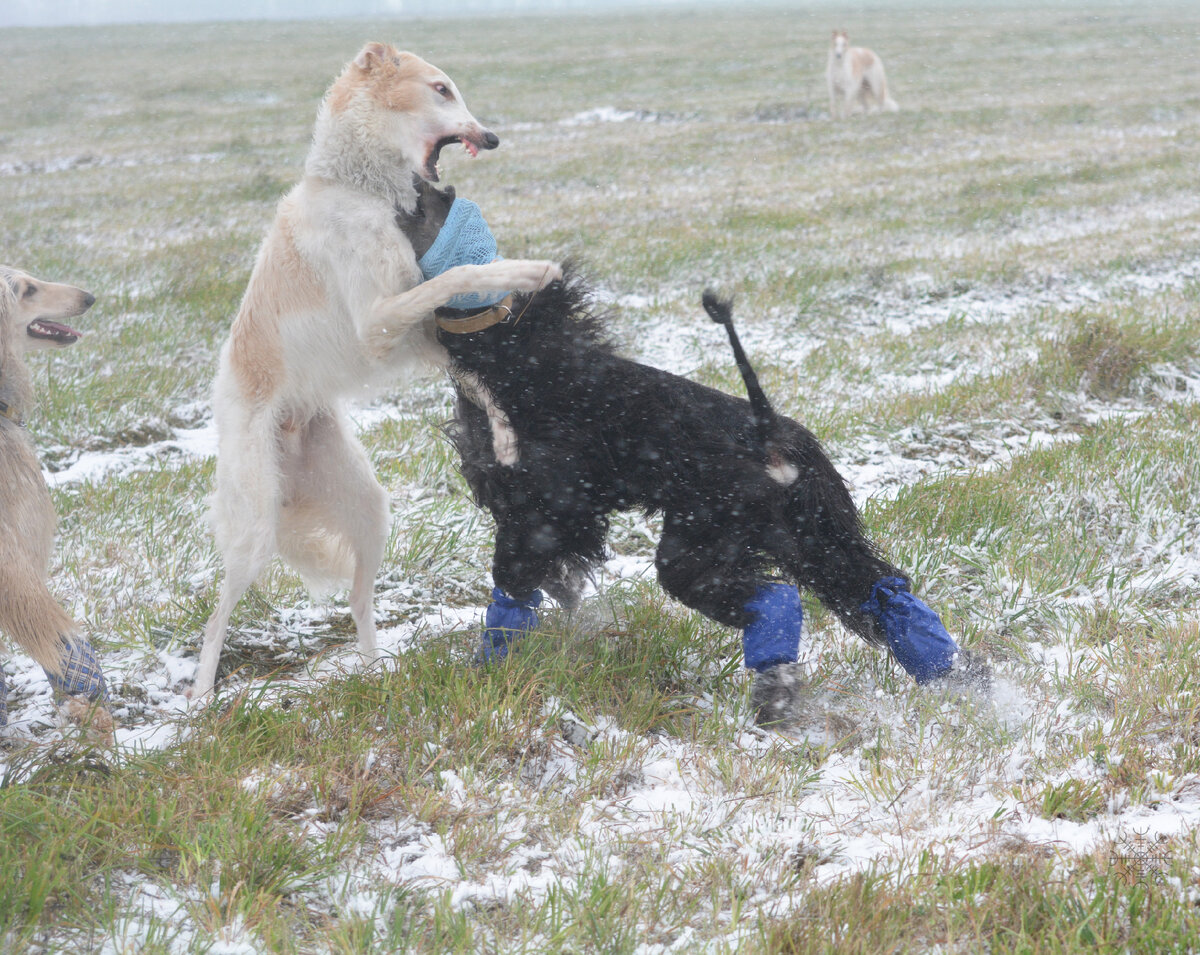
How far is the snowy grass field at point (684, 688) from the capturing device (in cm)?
190

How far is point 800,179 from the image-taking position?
13141 mm

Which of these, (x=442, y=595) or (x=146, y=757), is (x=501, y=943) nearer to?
(x=146, y=757)

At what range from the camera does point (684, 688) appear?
9.41ft

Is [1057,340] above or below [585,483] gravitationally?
below

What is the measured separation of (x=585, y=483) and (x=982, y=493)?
2161 millimetres

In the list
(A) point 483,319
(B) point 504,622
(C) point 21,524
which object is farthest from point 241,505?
(A) point 483,319

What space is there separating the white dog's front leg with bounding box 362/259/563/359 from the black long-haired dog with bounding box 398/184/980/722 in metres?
0.08

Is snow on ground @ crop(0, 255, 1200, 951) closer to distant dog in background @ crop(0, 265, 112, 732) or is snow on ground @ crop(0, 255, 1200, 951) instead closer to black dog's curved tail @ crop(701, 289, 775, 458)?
distant dog in background @ crop(0, 265, 112, 732)

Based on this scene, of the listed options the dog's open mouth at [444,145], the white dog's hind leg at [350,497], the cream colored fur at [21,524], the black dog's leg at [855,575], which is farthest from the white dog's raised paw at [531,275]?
the cream colored fur at [21,524]

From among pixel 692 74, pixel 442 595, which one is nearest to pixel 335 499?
pixel 442 595

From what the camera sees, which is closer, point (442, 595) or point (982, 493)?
point (442, 595)

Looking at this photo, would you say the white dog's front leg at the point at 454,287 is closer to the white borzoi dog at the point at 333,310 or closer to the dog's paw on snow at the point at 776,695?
the white borzoi dog at the point at 333,310

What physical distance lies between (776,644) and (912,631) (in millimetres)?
396

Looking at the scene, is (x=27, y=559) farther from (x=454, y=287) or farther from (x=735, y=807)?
(x=735, y=807)
